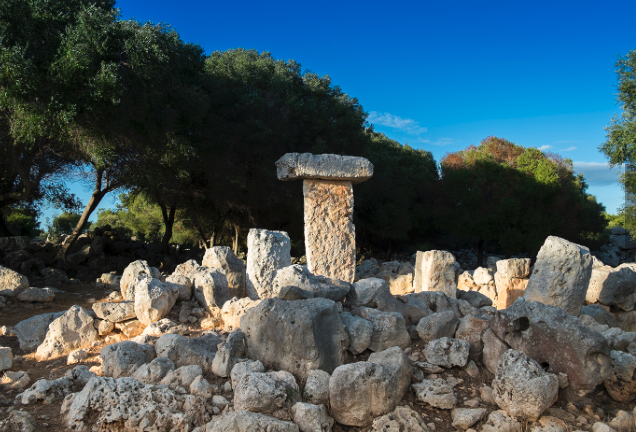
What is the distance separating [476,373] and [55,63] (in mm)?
9907

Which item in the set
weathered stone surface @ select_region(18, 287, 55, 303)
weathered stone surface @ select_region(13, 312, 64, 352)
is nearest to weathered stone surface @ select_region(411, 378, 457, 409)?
weathered stone surface @ select_region(13, 312, 64, 352)

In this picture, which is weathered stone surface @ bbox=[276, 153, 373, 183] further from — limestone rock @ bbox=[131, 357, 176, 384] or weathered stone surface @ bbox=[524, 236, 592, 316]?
limestone rock @ bbox=[131, 357, 176, 384]

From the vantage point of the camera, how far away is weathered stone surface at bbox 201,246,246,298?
8291 millimetres

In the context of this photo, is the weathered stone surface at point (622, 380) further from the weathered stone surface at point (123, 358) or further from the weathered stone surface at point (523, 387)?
the weathered stone surface at point (123, 358)

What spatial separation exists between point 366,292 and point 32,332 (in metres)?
4.59

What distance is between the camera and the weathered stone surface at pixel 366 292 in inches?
237

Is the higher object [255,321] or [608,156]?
[608,156]

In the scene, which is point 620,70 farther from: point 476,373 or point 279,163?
point 476,373

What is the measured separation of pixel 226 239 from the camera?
26109 millimetres

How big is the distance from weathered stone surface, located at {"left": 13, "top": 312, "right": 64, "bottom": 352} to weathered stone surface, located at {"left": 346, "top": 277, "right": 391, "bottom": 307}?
4.20 metres

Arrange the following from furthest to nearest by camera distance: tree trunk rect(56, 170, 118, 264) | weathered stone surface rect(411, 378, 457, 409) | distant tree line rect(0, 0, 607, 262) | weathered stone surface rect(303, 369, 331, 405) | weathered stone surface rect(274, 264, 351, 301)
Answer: tree trunk rect(56, 170, 118, 264)
distant tree line rect(0, 0, 607, 262)
weathered stone surface rect(274, 264, 351, 301)
weathered stone surface rect(411, 378, 457, 409)
weathered stone surface rect(303, 369, 331, 405)

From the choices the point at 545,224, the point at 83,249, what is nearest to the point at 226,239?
the point at 83,249

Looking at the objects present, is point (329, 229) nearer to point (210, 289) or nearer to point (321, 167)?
point (321, 167)

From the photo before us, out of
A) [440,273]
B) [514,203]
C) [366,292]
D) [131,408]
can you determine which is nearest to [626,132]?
[514,203]
